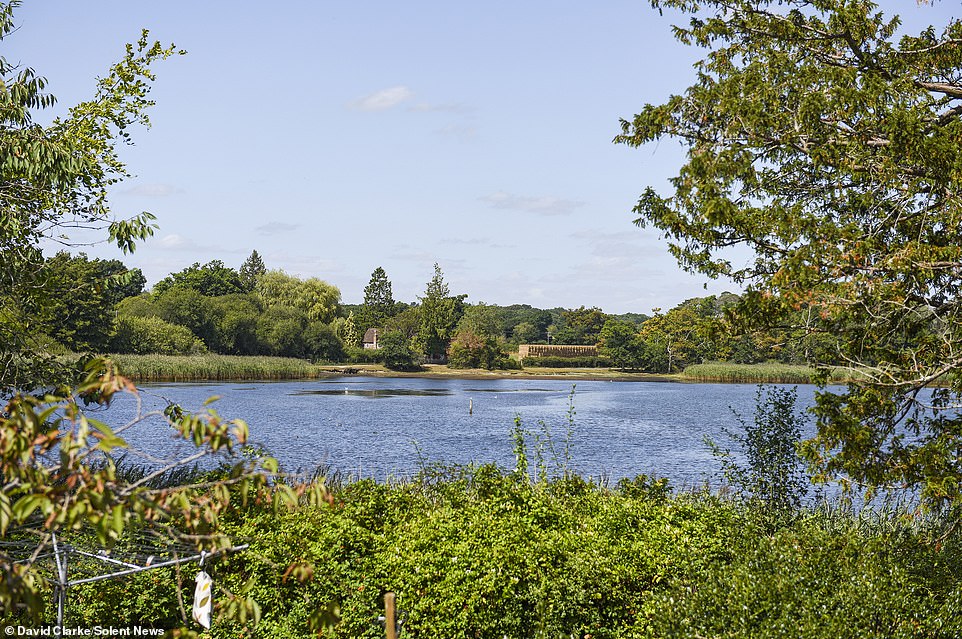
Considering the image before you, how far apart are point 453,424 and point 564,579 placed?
2544 cm

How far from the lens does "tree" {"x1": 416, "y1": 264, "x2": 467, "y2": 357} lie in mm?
82688

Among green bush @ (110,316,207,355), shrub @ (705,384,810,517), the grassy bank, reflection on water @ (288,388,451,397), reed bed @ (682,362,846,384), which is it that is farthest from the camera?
reed bed @ (682,362,846,384)

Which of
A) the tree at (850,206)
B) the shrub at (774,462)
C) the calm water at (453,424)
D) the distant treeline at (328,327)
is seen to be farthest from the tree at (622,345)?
the tree at (850,206)

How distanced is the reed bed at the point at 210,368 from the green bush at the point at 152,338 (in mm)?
1554

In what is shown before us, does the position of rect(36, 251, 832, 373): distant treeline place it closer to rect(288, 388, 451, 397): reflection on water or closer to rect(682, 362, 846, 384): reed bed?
rect(682, 362, 846, 384): reed bed

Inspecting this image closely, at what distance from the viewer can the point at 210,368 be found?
53.4 metres

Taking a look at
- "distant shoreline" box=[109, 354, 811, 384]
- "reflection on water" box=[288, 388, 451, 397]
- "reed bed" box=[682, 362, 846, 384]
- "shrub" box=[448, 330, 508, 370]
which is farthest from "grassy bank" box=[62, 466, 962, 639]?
"shrub" box=[448, 330, 508, 370]

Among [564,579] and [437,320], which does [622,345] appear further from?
[564,579]

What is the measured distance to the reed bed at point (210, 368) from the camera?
48791 mm

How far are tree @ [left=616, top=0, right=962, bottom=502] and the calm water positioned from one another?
11.5 ft

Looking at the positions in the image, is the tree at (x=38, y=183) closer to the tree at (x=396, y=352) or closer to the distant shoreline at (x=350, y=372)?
the distant shoreline at (x=350, y=372)

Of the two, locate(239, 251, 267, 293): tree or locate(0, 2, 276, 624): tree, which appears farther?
locate(239, 251, 267, 293): tree

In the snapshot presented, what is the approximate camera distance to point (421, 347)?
83.3 m

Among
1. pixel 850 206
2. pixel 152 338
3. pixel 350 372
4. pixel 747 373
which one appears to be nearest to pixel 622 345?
pixel 747 373
